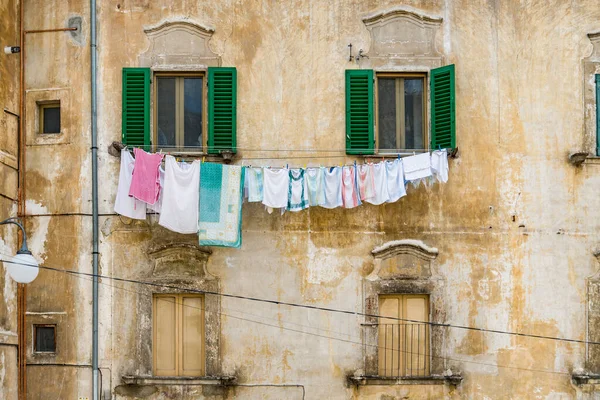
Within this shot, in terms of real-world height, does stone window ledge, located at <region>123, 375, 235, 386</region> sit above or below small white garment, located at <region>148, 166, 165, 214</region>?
below

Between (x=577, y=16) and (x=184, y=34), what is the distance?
6.77m

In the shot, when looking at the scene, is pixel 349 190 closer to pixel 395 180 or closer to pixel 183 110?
pixel 395 180

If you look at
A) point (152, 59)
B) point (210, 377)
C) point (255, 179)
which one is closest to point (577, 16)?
point (255, 179)

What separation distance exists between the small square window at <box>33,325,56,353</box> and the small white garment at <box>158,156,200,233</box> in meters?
2.66

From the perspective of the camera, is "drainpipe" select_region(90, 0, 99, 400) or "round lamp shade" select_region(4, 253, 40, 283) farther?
"drainpipe" select_region(90, 0, 99, 400)

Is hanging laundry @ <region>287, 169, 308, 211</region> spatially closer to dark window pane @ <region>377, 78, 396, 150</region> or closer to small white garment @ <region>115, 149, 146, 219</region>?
dark window pane @ <region>377, 78, 396, 150</region>

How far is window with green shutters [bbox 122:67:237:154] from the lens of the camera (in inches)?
643

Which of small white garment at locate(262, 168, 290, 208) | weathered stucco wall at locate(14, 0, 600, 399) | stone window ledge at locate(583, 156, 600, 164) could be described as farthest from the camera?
stone window ledge at locate(583, 156, 600, 164)

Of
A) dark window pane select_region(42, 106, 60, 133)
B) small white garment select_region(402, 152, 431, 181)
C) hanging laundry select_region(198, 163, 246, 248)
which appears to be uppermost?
dark window pane select_region(42, 106, 60, 133)

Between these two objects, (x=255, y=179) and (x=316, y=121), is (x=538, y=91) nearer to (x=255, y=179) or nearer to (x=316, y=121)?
(x=316, y=121)

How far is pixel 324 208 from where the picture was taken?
16312 millimetres

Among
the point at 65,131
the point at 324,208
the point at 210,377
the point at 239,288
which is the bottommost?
the point at 210,377

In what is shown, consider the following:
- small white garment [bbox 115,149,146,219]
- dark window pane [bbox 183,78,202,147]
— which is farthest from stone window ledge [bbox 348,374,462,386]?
dark window pane [bbox 183,78,202,147]

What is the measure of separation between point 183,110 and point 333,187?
2992 mm
